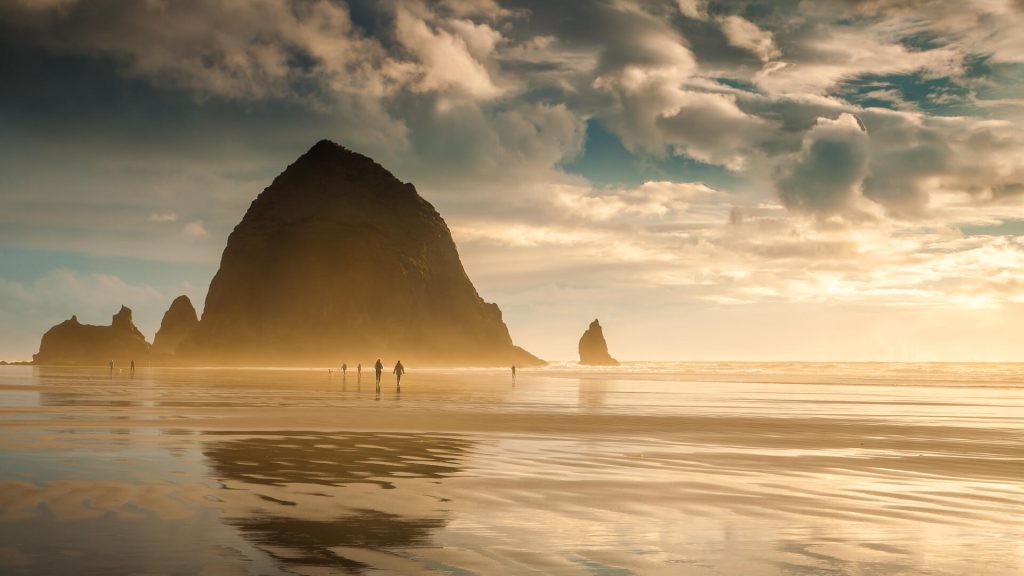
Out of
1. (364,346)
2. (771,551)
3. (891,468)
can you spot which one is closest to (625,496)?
(771,551)

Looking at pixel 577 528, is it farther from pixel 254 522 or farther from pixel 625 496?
pixel 254 522

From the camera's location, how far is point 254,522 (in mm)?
8883

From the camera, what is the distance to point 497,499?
10867mm

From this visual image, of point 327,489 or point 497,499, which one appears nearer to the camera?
point 497,499

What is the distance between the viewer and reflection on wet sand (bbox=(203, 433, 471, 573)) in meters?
8.01

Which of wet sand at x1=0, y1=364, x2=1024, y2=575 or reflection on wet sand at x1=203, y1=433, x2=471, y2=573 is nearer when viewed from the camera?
wet sand at x1=0, y1=364, x2=1024, y2=575

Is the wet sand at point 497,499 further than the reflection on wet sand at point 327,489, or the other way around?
the reflection on wet sand at point 327,489

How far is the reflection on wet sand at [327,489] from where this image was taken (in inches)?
315

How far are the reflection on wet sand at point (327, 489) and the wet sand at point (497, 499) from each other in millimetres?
44

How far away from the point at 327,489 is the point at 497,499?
8.14 ft

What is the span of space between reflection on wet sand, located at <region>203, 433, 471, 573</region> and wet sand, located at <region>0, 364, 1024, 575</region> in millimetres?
44

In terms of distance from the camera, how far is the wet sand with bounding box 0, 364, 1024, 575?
7.46 meters

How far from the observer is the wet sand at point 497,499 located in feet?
24.5

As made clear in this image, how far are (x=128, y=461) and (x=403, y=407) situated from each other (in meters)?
18.1
